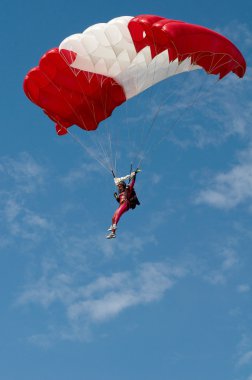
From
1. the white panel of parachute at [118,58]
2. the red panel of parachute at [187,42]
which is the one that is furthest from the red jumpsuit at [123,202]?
the red panel of parachute at [187,42]

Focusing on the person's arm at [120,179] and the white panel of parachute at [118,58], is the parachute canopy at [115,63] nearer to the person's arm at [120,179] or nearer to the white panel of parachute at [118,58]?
the white panel of parachute at [118,58]

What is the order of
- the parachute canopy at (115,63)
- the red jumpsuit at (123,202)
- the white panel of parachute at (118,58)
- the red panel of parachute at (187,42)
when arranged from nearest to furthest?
the red panel of parachute at (187,42) → the red jumpsuit at (123,202) → the parachute canopy at (115,63) → the white panel of parachute at (118,58)

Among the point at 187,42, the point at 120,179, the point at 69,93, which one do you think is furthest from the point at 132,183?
the point at 187,42

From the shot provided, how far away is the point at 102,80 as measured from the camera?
3606 cm

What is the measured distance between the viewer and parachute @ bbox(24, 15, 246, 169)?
112 ft

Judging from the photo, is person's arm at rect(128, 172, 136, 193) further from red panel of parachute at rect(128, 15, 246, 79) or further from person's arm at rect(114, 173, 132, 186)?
red panel of parachute at rect(128, 15, 246, 79)

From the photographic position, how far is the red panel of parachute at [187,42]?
33781mm

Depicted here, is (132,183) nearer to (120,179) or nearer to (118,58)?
(120,179)

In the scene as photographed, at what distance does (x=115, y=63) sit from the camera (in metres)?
35.4

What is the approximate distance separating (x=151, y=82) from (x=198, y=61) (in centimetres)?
158

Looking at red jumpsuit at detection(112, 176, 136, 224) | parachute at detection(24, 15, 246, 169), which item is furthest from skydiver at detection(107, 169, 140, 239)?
parachute at detection(24, 15, 246, 169)

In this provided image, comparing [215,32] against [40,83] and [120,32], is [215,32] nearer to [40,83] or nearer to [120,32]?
[120,32]

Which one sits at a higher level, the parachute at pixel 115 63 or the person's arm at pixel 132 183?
the parachute at pixel 115 63

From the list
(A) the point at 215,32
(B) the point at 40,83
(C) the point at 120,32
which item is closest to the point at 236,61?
(A) the point at 215,32
